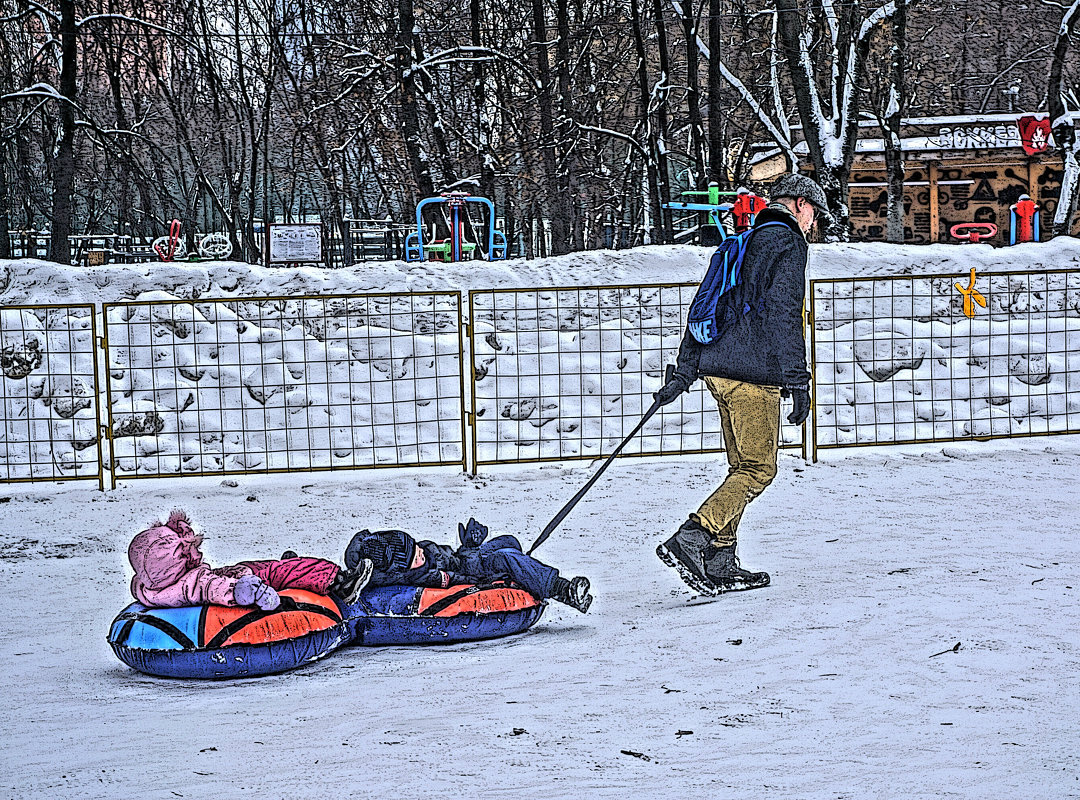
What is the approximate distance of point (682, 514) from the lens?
7559 millimetres

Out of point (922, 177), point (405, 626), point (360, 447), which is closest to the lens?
point (405, 626)

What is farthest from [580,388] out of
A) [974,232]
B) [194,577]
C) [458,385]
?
[974,232]

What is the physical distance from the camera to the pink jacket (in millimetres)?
4492

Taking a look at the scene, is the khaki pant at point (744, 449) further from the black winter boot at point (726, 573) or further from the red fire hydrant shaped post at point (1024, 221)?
the red fire hydrant shaped post at point (1024, 221)

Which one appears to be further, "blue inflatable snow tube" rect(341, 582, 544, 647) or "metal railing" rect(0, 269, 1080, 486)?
"metal railing" rect(0, 269, 1080, 486)

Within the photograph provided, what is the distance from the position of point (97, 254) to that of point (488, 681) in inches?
496

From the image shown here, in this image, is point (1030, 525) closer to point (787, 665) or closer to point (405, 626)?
point (787, 665)

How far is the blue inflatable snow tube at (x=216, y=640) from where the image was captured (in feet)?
14.5

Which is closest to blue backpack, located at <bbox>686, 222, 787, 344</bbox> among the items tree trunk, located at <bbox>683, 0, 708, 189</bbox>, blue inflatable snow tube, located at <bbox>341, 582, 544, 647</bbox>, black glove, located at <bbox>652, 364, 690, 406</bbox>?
black glove, located at <bbox>652, 364, 690, 406</bbox>

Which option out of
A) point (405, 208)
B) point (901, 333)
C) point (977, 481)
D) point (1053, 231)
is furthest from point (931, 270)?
point (405, 208)

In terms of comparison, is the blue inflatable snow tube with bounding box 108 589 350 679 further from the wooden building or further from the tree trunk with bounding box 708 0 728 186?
the wooden building

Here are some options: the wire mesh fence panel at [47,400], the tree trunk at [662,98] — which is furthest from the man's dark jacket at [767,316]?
the tree trunk at [662,98]

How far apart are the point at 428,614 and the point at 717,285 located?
6.57 feet

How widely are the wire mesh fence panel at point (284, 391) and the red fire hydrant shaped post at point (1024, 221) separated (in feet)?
25.9
